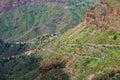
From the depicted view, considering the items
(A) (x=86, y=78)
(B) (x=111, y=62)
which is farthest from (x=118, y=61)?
(A) (x=86, y=78)

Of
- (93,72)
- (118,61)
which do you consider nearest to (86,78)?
(93,72)

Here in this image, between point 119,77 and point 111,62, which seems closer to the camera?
point 119,77

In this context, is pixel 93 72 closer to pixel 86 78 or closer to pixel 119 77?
pixel 86 78

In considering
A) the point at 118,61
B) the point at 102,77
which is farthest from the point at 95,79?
the point at 118,61

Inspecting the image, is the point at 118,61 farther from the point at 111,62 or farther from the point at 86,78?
the point at 86,78

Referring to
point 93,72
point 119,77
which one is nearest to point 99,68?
point 93,72

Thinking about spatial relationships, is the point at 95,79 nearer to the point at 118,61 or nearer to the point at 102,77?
the point at 102,77
